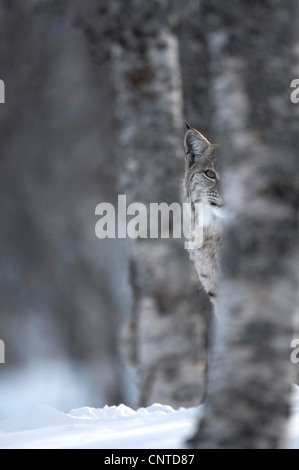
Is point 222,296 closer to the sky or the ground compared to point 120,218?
closer to the ground

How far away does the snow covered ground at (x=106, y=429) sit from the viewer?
8.62ft

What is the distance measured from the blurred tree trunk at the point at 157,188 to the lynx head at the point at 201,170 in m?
0.15

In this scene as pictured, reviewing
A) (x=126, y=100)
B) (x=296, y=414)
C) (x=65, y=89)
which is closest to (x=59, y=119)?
(x=65, y=89)

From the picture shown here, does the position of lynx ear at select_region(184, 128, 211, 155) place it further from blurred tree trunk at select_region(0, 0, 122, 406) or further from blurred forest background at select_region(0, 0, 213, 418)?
blurred tree trunk at select_region(0, 0, 122, 406)

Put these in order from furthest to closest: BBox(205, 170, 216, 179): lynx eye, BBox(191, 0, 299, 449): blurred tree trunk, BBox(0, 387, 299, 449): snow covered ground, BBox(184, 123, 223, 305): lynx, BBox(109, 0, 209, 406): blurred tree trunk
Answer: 1. BBox(109, 0, 209, 406): blurred tree trunk
2. BBox(205, 170, 216, 179): lynx eye
3. BBox(184, 123, 223, 305): lynx
4. BBox(0, 387, 299, 449): snow covered ground
5. BBox(191, 0, 299, 449): blurred tree trunk

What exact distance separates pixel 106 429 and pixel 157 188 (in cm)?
264

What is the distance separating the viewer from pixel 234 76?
253cm

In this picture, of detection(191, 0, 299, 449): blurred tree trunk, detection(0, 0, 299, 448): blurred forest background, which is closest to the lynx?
detection(0, 0, 299, 448): blurred forest background

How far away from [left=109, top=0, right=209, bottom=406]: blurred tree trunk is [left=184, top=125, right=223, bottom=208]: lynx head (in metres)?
0.15

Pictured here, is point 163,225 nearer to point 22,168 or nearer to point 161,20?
point 161,20

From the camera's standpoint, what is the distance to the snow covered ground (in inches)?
103

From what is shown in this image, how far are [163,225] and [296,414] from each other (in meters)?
2.51

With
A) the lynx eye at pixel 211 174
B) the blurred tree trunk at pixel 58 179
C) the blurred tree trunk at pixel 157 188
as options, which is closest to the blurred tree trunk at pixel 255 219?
the lynx eye at pixel 211 174

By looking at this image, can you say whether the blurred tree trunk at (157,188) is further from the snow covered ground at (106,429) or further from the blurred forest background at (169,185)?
the snow covered ground at (106,429)
